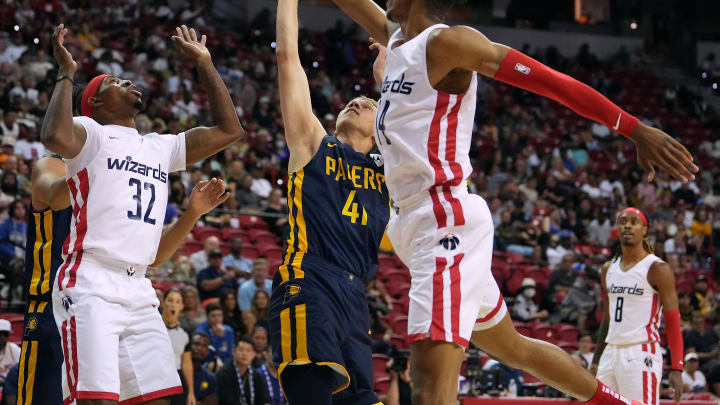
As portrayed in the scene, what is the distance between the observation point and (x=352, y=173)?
4754mm

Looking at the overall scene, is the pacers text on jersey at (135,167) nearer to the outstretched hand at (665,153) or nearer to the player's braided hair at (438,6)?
the player's braided hair at (438,6)

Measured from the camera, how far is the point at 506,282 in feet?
49.0

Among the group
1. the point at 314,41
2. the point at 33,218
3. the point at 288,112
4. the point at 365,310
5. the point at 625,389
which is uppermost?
the point at 314,41

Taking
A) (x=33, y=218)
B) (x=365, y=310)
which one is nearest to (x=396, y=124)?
(x=365, y=310)

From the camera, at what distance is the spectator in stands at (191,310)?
1054cm

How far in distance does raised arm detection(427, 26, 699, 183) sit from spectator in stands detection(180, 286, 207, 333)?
24.1ft

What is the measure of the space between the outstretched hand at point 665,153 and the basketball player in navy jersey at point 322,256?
1503 mm

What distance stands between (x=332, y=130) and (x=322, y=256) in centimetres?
1383

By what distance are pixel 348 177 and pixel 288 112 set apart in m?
0.45

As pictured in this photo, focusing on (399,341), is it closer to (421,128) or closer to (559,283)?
(559,283)

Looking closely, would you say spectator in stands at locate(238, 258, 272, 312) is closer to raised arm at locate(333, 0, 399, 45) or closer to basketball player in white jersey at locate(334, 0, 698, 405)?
raised arm at locate(333, 0, 399, 45)

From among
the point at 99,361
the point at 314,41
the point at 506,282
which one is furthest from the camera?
the point at 314,41

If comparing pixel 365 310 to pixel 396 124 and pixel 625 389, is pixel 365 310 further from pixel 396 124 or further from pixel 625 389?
pixel 625 389

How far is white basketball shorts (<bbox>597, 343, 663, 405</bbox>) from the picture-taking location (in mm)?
7766
